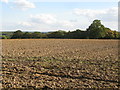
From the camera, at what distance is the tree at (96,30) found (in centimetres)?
4353

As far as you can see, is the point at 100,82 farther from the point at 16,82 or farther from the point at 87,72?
the point at 16,82

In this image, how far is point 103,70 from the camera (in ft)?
24.5

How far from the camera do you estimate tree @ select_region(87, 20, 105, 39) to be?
143 ft

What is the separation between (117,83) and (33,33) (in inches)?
1582

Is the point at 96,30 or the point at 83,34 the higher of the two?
the point at 96,30

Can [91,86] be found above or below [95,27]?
below

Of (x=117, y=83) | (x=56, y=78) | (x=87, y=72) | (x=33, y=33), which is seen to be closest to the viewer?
(x=117, y=83)

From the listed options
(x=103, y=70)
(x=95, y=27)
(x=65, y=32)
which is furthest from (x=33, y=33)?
(x=103, y=70)

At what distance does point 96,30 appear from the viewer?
4434 centimetres

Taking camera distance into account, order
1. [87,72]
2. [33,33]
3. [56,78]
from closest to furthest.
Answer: [56,78]
[87,72]
[33,33]

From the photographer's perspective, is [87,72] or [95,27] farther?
[95,27]

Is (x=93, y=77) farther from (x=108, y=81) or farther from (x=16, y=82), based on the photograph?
(x=16, y=82)

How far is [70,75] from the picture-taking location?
21.8ft

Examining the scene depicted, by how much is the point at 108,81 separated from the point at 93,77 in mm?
592
